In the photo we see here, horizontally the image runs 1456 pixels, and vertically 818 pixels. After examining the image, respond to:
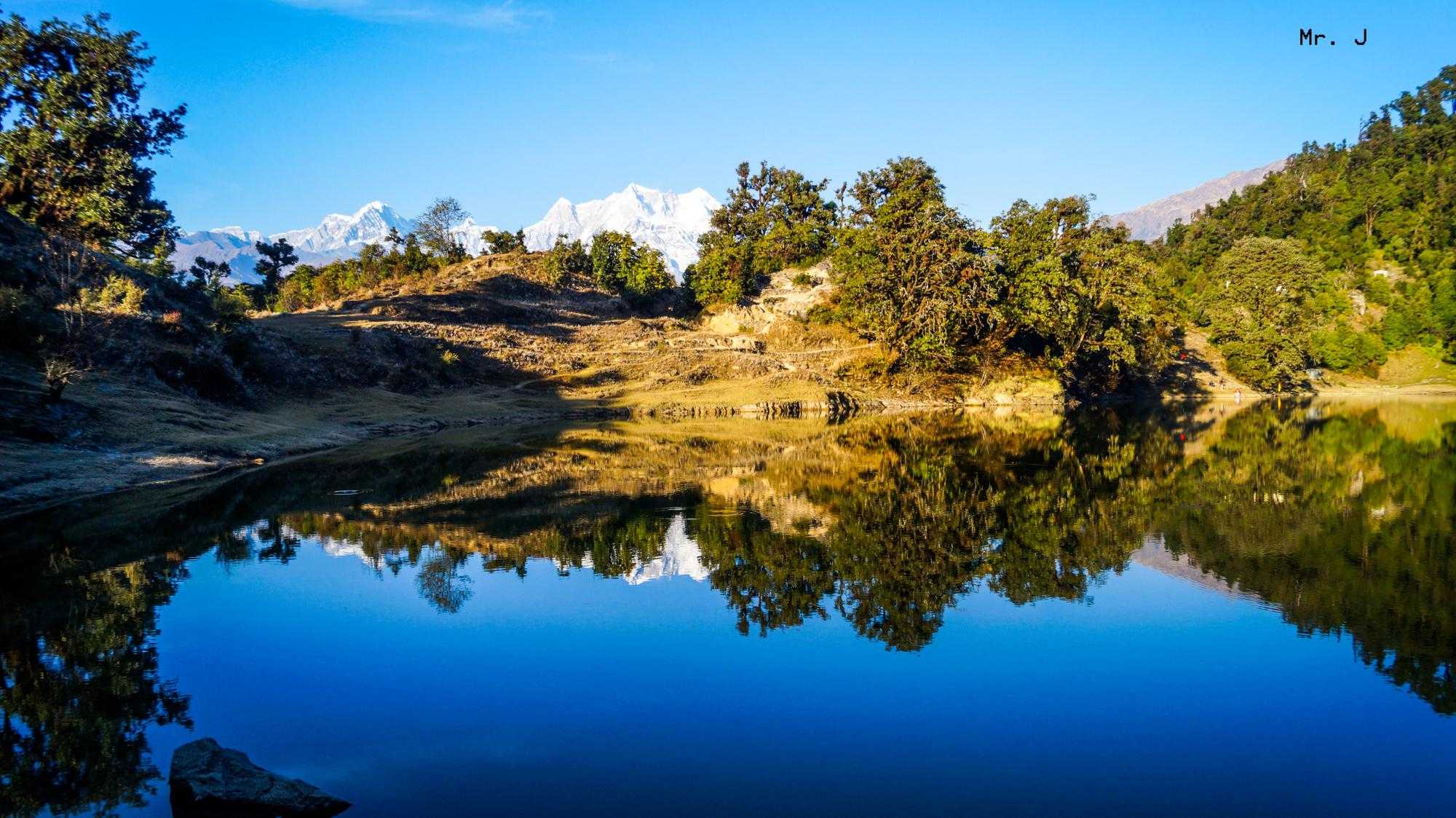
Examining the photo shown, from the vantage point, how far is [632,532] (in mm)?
25703

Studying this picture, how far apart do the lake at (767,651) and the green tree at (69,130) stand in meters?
34.2

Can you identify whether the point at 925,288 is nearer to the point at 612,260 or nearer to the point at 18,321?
the point at 612,260

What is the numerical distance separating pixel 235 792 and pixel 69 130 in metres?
61.4

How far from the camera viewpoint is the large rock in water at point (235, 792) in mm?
9531

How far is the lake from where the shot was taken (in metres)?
10.4

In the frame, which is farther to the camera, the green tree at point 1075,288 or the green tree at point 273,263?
the green tree at point 273,263

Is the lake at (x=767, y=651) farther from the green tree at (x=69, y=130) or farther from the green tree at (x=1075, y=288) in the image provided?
the green tree at (x=1075, y=288)

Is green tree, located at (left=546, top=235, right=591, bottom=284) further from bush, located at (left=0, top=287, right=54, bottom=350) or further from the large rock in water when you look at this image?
the large rock in water

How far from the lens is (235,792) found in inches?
378

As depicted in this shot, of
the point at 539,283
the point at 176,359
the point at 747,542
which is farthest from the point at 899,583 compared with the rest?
→ the point at 539,283

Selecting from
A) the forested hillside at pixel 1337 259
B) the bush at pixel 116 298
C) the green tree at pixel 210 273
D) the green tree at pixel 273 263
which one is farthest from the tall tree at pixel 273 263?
the forested hillside at pixel 1337 259

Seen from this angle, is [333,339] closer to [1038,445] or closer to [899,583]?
[1038,445]

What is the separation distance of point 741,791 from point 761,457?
35245mm

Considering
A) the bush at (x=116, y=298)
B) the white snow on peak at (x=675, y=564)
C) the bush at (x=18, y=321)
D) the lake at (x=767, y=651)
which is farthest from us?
the bush at (x=116, y=298)
